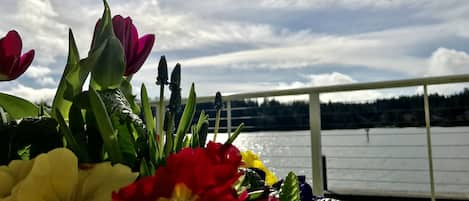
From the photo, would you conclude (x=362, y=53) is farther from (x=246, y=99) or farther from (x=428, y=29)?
(x=246, y=99)

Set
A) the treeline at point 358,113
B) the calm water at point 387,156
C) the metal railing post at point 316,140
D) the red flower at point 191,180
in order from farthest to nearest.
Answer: the treeline at point 358,113 → the calm water at point 387,156 → the metal railing post at point 316,140 → the red flower at point 191,180

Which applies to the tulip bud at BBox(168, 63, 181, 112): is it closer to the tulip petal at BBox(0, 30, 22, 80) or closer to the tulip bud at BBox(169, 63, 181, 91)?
the tulip bud at BBox(169, 63, 181, 91)

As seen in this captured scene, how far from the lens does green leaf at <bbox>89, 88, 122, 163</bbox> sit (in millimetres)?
301

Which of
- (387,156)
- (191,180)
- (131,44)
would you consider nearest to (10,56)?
(131,44)

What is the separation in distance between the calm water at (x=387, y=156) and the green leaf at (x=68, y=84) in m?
2.39

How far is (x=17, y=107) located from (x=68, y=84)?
0.10 meters

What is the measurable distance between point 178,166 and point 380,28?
8815mm

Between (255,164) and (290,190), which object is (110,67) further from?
(255,164)

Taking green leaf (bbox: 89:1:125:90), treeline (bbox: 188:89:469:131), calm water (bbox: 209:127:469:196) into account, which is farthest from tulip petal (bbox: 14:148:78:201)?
treeline (bbox: 188:89:469:131)

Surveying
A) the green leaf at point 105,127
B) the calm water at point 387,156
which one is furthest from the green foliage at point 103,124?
the calm water at point 387,156

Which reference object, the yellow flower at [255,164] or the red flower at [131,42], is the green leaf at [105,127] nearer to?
Result: the red flower at [131,42]

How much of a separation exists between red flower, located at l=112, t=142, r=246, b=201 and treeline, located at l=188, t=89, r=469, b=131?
2.91 meters

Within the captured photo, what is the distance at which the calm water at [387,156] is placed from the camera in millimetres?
3031

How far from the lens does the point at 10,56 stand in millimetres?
415
